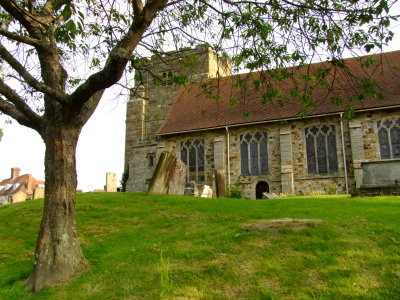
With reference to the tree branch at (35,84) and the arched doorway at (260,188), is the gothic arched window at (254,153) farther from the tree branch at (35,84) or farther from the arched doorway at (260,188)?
the tree branch at (35,84)

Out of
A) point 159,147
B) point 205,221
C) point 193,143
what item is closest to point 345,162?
point 193,143

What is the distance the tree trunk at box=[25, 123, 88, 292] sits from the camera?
18.9 ft

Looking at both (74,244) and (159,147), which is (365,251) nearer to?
(74,244)

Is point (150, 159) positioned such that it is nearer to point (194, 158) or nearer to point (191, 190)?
point (194, 158)

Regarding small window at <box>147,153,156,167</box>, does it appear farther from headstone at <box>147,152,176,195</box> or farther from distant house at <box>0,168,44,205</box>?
distant house at <box>0,168,44,205</box>

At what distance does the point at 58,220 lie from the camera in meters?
5.94

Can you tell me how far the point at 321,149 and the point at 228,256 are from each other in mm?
15968

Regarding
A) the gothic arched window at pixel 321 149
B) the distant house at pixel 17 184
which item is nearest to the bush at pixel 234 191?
the gothic arched window at pixel 321 149

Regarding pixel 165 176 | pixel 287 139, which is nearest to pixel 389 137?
pixel 287 139

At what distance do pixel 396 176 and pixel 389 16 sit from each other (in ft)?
31.7

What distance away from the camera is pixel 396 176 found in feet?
43.9

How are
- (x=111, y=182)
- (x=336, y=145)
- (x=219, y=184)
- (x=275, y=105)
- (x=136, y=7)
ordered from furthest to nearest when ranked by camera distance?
(x=111, y=182)
(x=275, y=105)
(x=336, y=145)
(x=219, y=184)
(x=136, y=7)

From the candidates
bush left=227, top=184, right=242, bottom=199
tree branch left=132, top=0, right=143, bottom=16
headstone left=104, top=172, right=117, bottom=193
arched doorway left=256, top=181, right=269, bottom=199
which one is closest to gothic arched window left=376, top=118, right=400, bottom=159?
arched doorway left=256, top=181, right=269, bottom=199

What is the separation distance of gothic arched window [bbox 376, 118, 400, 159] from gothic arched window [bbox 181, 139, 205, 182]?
1002 cm
